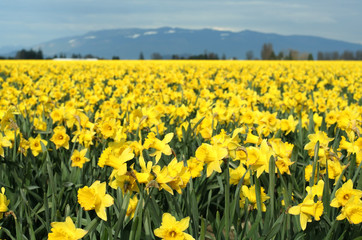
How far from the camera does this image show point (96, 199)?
1.31 m

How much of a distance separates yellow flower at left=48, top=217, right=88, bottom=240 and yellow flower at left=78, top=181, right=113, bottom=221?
0.08 metres

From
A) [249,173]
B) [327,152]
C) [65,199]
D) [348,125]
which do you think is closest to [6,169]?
[65,199]

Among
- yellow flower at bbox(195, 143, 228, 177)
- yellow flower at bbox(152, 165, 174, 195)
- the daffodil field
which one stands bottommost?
the daffodil field

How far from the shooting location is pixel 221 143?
175 centimetres

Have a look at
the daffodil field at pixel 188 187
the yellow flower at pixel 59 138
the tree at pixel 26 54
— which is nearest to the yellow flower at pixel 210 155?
the daffodil field at pixel 188 187

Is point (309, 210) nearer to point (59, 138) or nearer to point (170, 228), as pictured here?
point (170, 228)

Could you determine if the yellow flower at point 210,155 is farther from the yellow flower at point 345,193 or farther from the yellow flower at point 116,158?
the yellow flower at point 345,193

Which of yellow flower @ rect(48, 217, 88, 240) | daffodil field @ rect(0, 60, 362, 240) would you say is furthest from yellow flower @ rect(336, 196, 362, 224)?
yellow flower @ rect(48, 217, 88, 240)

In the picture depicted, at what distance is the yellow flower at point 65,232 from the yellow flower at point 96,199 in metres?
0.08

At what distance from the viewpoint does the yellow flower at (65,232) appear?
4.10ft

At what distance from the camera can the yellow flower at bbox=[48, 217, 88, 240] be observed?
4.10 ft

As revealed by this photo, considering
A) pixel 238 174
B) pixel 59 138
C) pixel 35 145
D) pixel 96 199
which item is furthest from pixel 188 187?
pixel 35 145

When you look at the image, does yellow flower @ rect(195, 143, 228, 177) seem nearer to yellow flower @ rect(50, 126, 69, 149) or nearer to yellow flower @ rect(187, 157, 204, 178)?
yellow flower @ rect(187, 157, 204, 178)

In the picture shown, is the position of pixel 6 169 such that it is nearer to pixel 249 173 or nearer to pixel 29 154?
pixel 29 154
